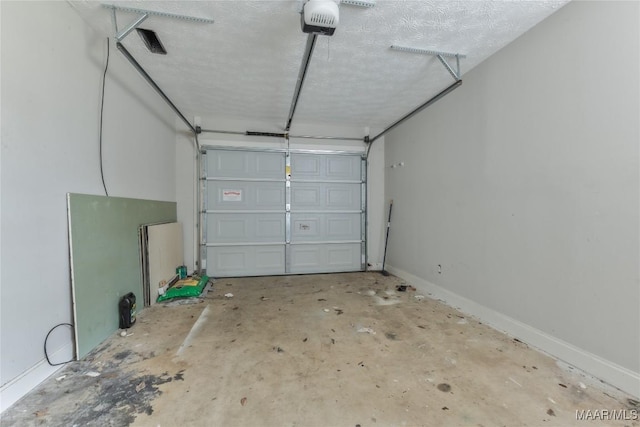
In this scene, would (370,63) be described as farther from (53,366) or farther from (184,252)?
(184,252)

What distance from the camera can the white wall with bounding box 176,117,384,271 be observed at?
439 centimetres

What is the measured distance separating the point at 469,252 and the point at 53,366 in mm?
3706

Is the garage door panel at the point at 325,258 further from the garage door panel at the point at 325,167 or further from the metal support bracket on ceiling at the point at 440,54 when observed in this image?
the metal support bracket on ceiling at the point at 440,54

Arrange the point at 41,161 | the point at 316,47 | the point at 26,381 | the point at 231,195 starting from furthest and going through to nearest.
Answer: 1. the point at 231,195
2. the point at 316,47
3. the point at 41,161
4. the point at 26,381

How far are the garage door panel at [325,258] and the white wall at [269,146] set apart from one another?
0.34m

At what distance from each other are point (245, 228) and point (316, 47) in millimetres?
3037

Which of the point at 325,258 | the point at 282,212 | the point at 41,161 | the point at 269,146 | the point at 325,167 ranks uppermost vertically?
the point at 269,146

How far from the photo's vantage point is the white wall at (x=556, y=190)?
1.69 metres

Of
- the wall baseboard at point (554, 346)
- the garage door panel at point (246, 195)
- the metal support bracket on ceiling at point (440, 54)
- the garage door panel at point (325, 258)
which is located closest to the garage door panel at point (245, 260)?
the garage door panel at point (325, 258)

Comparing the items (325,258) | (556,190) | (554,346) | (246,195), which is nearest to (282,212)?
(246,195)

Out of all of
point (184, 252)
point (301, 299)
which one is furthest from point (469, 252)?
point (184, 252)

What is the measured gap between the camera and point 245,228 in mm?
4578

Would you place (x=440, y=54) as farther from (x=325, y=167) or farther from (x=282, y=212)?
(x=282, y=212)

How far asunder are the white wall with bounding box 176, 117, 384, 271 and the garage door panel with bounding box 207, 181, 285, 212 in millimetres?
376
